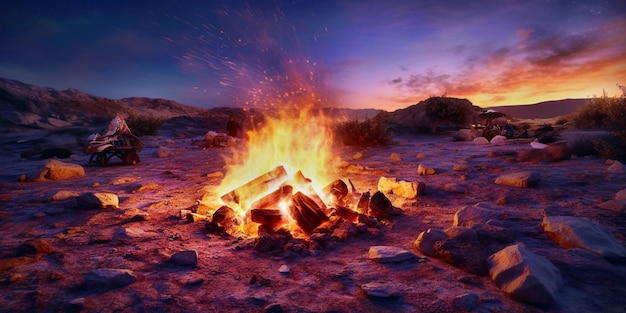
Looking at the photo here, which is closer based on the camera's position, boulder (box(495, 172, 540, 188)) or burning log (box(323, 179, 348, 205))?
burning log (box(323, 179, 348, 205))

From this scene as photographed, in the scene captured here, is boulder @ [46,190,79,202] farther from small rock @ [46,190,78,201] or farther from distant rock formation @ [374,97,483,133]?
distant rock formation @ [374,97,483,133]

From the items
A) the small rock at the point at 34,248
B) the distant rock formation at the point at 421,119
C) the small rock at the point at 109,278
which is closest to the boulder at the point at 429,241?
the small rock at the point at 109,278

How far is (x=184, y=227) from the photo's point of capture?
423 cm

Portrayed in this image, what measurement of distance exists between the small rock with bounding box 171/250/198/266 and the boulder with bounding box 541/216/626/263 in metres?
3.76

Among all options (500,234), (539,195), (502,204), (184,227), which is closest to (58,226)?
(184,227)

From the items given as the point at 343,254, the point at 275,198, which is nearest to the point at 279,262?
the point at 343,254

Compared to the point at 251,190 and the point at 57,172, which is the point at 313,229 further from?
the point at 57,172

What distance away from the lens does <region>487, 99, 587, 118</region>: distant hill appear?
7712 cm

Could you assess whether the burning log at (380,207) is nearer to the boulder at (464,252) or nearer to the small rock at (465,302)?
the boulder at (464,252)

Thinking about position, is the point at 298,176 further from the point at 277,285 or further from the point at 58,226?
the point at 58,226

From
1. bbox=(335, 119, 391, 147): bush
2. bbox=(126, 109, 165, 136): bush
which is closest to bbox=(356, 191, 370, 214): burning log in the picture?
bbox=(335, 119, 391, 147): bush

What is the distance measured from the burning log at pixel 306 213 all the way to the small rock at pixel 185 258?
1.39 m

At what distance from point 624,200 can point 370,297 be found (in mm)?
3994

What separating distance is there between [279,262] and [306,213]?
1044 mm
